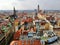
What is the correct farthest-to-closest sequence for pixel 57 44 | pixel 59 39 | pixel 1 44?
pixel 1 44, pixel 59 39, pixel 57 44

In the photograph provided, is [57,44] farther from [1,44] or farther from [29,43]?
[1,44]

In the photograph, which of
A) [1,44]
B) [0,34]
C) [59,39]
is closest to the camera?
[59,39]

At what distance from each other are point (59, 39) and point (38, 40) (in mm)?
1067

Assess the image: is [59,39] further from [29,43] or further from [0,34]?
[0,34]

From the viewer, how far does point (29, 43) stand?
952 centimetres

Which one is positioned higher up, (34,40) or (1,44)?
(34,40)

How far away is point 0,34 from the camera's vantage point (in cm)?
1385

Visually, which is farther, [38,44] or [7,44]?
[7,44]

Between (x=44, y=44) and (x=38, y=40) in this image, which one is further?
(x=38, y=40)

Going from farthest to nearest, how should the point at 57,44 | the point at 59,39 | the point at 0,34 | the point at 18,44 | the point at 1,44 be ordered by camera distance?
the point at 0,34 → the point at 1,44 → the point at 18,44 → the point at 59,39 → the point at 57,44

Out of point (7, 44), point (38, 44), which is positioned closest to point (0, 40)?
point (7, 44)

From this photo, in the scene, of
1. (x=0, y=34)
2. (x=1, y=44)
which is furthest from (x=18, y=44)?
(x=0, y=34)

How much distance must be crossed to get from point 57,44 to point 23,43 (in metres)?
2.16

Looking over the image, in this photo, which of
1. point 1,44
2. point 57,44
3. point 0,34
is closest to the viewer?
point 57,44
